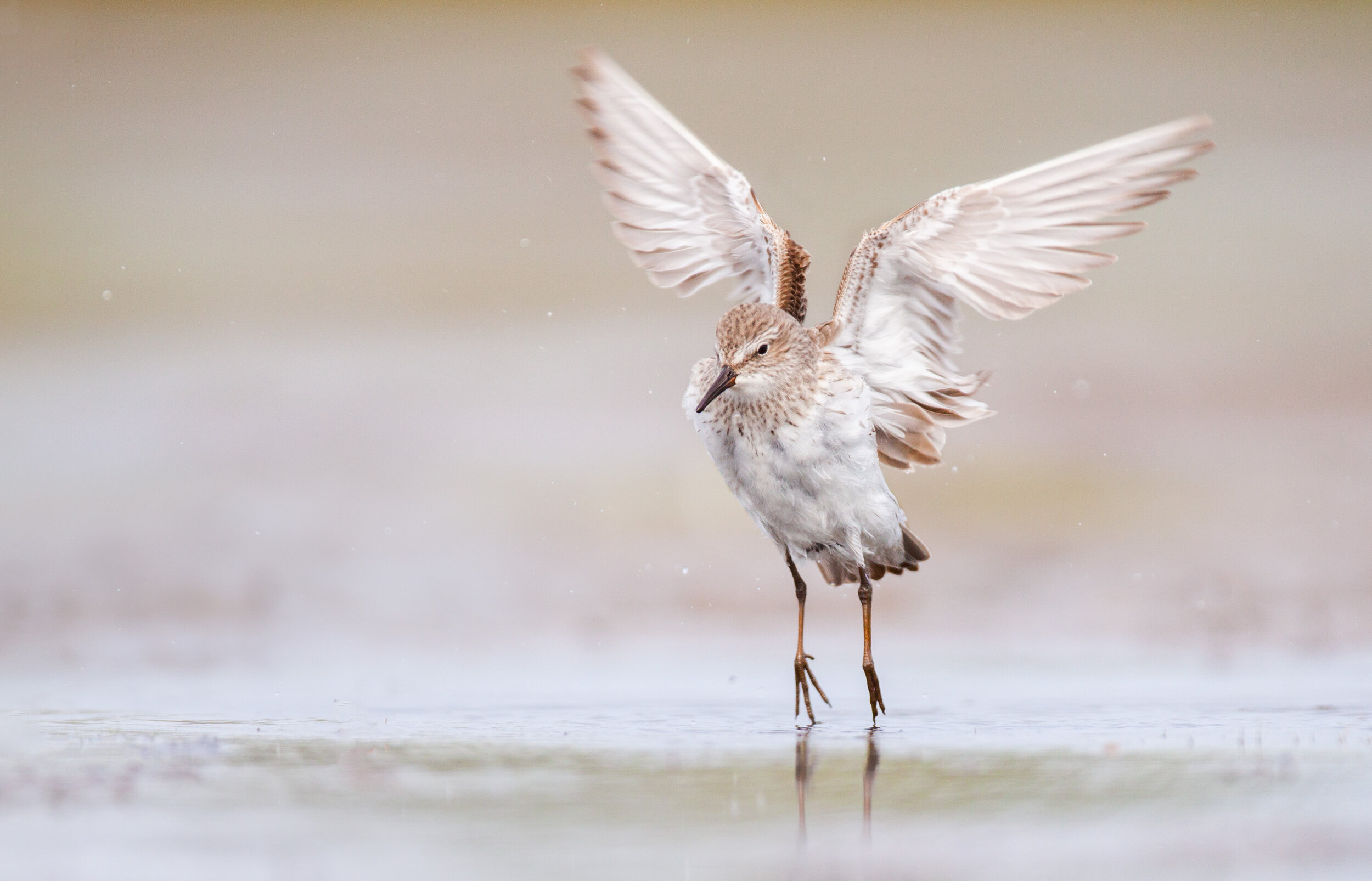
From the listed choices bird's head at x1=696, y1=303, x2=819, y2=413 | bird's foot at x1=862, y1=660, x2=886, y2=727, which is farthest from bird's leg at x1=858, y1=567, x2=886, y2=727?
bird's head at x1=696, y1=303, x2=819, y2=413

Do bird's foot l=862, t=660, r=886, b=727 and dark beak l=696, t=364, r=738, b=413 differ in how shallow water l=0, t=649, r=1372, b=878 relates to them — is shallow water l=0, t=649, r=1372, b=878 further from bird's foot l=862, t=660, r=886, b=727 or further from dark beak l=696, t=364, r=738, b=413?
dark beak l=696, t=364, r=738, b=413

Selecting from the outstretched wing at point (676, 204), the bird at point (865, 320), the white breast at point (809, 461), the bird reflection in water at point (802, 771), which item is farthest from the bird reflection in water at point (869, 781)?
the outstretched wing at point (676, 204)

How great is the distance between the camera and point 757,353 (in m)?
6.00

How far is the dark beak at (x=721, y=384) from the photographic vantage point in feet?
19.2

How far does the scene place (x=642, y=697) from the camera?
6.43 metres

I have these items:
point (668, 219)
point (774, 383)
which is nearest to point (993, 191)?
point (774, 383)

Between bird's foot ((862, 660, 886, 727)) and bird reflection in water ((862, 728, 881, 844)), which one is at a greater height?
bird's foot ((862, 660, 886, 727))

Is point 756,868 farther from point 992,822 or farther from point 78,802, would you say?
point 78,802

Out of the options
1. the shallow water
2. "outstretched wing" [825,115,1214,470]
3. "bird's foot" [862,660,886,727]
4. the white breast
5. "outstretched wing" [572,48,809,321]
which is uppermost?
"outstretched wing" [572,48,809,321]

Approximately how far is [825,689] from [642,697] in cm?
83

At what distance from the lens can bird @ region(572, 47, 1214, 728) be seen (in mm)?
6039

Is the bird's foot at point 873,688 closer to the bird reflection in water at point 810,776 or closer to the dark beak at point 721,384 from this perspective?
the bird reflection in water at point 810,776

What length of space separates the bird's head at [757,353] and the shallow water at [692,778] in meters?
1.17

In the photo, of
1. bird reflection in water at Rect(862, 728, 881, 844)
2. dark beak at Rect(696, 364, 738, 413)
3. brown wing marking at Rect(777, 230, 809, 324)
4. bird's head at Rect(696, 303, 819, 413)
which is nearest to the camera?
bird reflection in water at Rect(862, 728, 881, 844)
